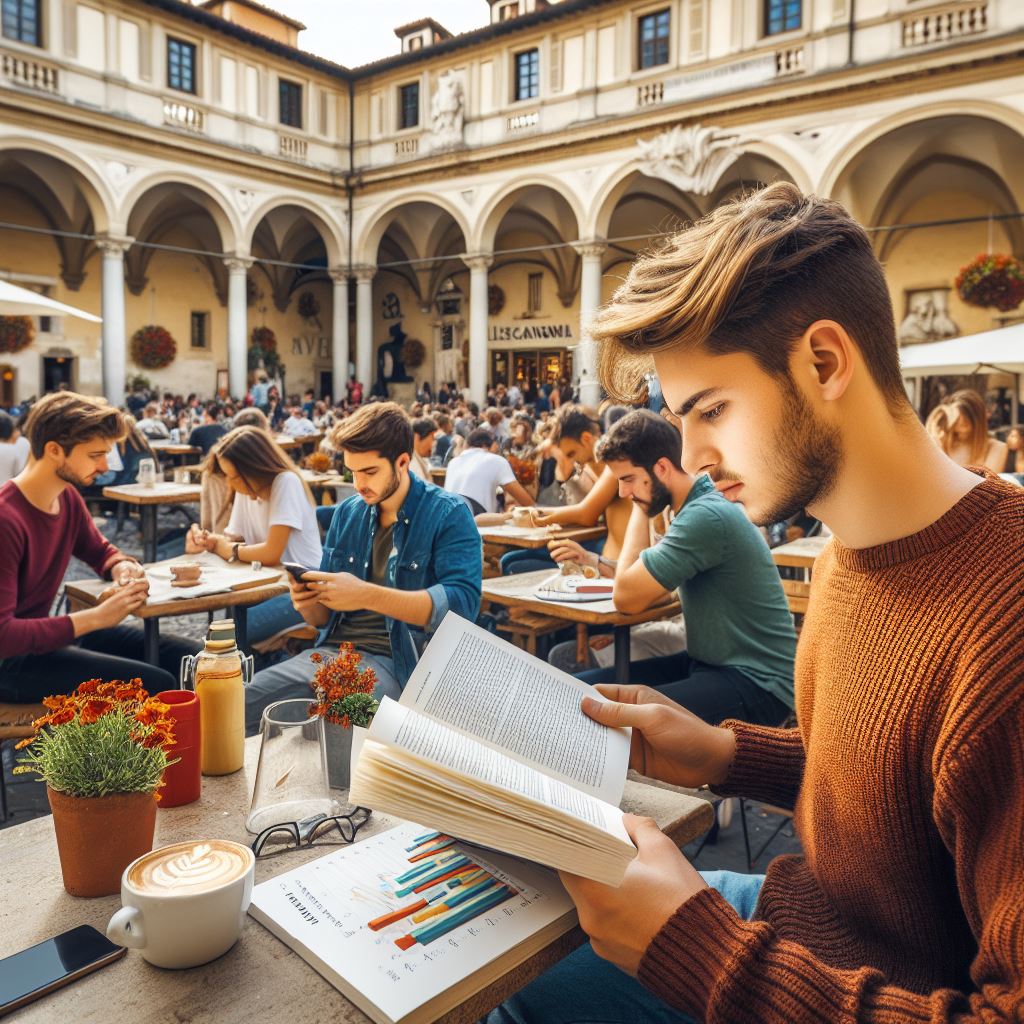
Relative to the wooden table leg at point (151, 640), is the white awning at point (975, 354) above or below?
above

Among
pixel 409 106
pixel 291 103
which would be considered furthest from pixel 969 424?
pixel 291 103

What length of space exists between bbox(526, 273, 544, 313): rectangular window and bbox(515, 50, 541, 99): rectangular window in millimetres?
5066

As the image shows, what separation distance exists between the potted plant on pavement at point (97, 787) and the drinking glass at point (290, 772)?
0.19 metres

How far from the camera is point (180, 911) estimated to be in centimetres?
97

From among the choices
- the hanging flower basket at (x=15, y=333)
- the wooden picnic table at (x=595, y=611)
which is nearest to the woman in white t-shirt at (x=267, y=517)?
the wooden picnic table at (x=595, y=611)

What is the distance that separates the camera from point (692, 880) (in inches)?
43.0

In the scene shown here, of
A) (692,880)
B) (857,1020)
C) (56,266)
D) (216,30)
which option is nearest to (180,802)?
(692,880)

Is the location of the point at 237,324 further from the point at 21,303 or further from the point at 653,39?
the point at 21,303

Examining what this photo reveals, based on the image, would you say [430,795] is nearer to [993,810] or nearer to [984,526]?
[993,810]

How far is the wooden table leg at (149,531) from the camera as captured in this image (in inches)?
303

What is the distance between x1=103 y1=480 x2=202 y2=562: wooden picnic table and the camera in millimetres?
7156

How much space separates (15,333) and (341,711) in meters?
21.9

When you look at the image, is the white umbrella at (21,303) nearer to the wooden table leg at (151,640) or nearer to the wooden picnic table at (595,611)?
the wooden table leg at (151,640)

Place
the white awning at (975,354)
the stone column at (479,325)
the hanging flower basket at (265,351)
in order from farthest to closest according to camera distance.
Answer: the hanging flower basket at (265,351)
the stone column at (479,325)
the white awning at (975,354)
